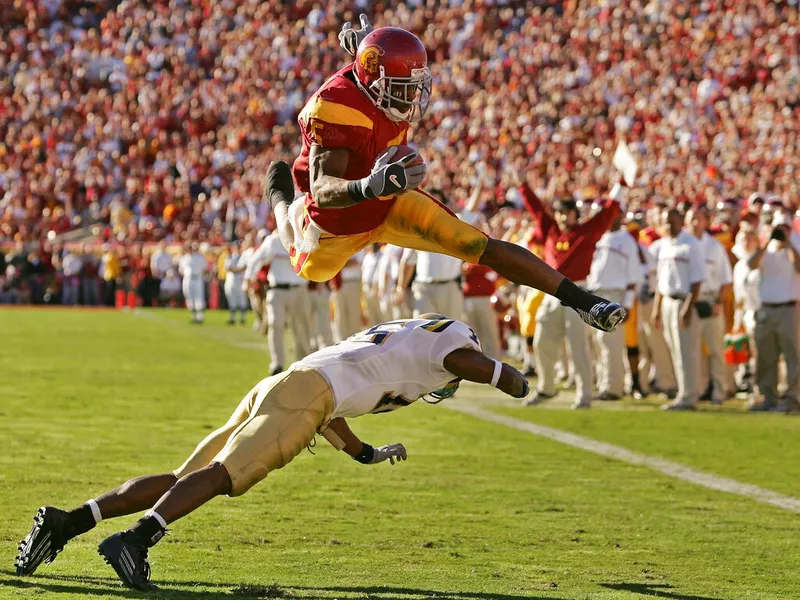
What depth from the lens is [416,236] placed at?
6.27 m

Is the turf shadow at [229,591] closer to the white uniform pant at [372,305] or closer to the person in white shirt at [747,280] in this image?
the person in white shirt at [747,280]

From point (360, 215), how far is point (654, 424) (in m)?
5.98

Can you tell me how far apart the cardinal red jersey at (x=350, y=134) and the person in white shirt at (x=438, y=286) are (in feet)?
24.7

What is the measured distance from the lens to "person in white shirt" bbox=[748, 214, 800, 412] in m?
12.6

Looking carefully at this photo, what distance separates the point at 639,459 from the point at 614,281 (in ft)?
12.8

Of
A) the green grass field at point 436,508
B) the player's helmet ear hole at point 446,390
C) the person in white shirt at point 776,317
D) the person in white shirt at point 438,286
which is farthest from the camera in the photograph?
the person in white shirt at point 438,286

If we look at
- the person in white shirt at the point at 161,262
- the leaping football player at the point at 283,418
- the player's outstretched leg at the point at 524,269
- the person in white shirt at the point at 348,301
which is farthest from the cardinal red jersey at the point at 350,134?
the person in white shirt at the point at 161,262

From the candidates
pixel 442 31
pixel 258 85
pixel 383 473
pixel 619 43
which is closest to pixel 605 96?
pixel 619 43

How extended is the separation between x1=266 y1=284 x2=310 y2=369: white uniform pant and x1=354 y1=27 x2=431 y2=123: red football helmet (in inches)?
364

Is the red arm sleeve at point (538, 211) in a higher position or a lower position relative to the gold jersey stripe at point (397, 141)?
higher

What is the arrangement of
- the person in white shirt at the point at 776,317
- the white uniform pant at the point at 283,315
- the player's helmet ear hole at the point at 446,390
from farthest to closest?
the white uniform pant at the point at 283,315 < the person in white shirt at the point at 776,317 < the player's helmet ear hole at the point at 446,390

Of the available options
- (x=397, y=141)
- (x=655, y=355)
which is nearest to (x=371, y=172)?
(x=397, y=141)

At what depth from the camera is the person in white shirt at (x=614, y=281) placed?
13078 millimetres

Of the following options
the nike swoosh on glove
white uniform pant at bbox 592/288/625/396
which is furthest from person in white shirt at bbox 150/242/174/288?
the nike swoosh on glove
